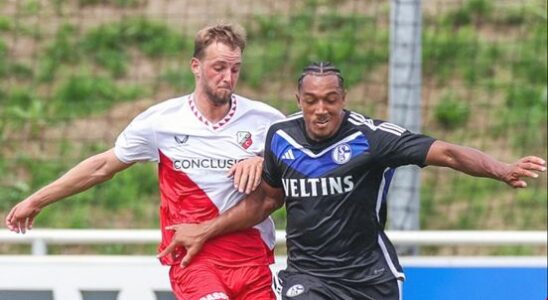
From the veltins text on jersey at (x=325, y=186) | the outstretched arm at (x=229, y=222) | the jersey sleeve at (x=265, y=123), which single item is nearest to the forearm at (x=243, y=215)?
the outstretched arm at (x=229, y=222)

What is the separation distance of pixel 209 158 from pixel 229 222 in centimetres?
31

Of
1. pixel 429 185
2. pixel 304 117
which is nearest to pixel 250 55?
pixel 429 185

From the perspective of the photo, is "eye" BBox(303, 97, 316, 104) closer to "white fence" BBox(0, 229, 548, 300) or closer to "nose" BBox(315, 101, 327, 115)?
"nose" BBox(315, 101, 327, 115)

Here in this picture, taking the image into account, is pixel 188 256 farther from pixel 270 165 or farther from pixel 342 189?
pixel 342 189

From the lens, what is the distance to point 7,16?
11750mm

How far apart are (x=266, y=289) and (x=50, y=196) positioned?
1.13 m

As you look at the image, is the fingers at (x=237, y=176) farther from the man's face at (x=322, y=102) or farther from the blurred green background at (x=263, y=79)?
the blurred green background at (x=263, y=79)

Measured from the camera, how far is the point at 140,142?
21.2 ft

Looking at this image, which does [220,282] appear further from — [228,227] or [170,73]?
[170,73]

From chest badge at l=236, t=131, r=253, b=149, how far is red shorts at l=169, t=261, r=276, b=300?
0.57 meters

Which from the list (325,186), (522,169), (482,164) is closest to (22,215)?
(325,186)

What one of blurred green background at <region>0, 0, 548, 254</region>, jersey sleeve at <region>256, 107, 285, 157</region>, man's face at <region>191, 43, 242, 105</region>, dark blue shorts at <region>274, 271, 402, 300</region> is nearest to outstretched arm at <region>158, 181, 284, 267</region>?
jersey sleeve at <region>256, 107, 285, 157</region>

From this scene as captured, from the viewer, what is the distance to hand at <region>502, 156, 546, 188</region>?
559 cm

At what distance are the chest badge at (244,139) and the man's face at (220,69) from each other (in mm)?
205
